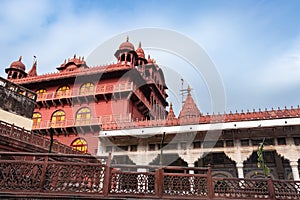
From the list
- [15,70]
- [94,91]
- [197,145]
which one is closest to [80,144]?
[94,91]

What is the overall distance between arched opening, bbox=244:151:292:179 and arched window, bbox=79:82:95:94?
15952 mm

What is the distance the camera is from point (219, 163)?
17125 millimetres

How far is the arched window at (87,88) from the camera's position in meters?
25.0

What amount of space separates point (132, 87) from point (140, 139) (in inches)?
292

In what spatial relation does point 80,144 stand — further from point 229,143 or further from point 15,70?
point 15,70

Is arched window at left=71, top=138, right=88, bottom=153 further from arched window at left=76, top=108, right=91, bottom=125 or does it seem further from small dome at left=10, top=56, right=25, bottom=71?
small dome at left=10, top=56, right=25, bottom=71

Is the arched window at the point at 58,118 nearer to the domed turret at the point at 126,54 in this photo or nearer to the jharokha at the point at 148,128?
the jharokha at the point at 148,128

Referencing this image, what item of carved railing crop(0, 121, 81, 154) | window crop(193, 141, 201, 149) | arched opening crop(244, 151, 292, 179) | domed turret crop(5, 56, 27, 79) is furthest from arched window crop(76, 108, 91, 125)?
arched opening crop(244, 151, 292, 179)

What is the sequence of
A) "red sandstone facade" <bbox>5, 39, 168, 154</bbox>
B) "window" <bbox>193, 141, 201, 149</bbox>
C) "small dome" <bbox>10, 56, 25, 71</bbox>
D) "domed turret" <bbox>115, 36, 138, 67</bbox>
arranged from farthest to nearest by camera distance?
"small dome" <bbox>10, 56, 25, 71</bbox>
"domed turret" <bbox>115, 36, 138, 67</bbox>
"red sandstone facade" <bbox>5, 39, 168, 154</bbox>
"window" <bbox>193, 141, 201, 149</bbox>

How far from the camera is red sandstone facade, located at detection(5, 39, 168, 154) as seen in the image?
23.2m

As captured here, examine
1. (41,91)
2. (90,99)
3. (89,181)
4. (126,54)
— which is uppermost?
(126,54)

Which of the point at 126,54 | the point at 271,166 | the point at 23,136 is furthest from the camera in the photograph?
the point at 126,54

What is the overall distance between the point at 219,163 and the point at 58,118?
16579mm

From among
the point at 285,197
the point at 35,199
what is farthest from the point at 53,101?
the point at 285,197
